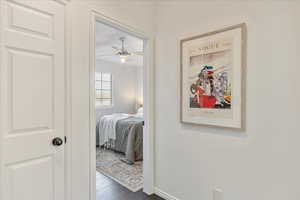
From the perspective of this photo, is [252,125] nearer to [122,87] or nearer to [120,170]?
[120,170]

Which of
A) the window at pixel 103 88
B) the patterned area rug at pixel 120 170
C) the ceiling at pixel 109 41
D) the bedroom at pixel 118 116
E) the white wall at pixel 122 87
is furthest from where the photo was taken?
the white wall at pixel 122 87

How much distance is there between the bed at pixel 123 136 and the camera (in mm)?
3345

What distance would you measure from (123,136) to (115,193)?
149 centimetres

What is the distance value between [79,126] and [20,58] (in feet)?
2.32

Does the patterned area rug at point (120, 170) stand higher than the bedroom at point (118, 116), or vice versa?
the bedroom at point (118, 116)

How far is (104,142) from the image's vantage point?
415 cm

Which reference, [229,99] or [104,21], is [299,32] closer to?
[229,99]

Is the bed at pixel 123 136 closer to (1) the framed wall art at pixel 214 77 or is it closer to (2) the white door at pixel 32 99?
(1) the framed wall art at pixel 214 77

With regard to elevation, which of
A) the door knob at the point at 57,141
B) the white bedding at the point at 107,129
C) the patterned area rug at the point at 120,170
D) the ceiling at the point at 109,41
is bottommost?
Answer: the patterned area rug at the point at 120,170

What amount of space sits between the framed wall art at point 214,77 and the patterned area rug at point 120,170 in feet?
4.31

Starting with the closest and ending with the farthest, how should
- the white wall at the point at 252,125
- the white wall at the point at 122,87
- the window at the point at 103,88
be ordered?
the white wall at the point at 252,125, the window at the point at 103,88, the white wall at the point at 122,87

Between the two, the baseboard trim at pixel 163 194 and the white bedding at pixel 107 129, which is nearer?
the baseboard trim at pixel 163 194

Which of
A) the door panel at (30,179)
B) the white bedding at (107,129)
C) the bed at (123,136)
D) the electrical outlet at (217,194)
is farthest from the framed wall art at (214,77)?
the white bedding at (107,129)

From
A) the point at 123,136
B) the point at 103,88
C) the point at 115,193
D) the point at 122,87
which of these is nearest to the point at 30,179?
the point at 115,193
